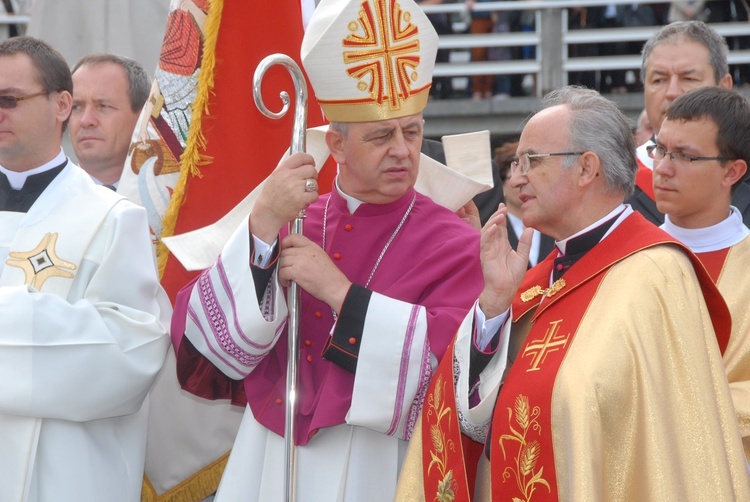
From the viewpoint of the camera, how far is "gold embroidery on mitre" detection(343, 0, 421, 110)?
153 inches

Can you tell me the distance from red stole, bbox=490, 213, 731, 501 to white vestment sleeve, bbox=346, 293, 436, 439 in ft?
1.01

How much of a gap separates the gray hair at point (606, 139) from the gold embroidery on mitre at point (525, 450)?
2.46ft

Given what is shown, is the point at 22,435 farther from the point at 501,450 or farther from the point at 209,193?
the point at 501,450

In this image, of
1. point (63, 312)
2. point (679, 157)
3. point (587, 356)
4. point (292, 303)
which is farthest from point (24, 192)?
point (679, 157)

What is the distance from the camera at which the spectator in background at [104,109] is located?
525cm

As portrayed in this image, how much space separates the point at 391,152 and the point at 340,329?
0.63 m

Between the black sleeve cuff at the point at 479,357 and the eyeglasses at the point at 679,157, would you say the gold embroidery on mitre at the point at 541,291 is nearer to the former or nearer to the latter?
the black sleeve cuff at the point at 479,357

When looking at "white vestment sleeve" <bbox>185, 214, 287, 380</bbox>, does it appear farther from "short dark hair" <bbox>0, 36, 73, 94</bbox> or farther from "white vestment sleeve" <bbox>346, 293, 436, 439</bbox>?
"short dark hair" <bbox>0, 36, 73, 94</bbox>

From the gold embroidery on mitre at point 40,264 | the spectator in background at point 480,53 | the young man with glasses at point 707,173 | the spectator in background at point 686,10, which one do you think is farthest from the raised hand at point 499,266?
the spectator in background at point 480,53

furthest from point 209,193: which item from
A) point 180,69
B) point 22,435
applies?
point 22,435

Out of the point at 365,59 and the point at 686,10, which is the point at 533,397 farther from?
the point at 686,10

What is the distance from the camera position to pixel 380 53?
12.8 feet

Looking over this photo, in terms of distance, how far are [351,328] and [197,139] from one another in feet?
4.63

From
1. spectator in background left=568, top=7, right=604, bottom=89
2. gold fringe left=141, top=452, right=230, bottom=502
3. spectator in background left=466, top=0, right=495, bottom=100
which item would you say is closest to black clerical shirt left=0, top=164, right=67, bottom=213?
gold fringe left=141, top=452, right=230, bottom=502
